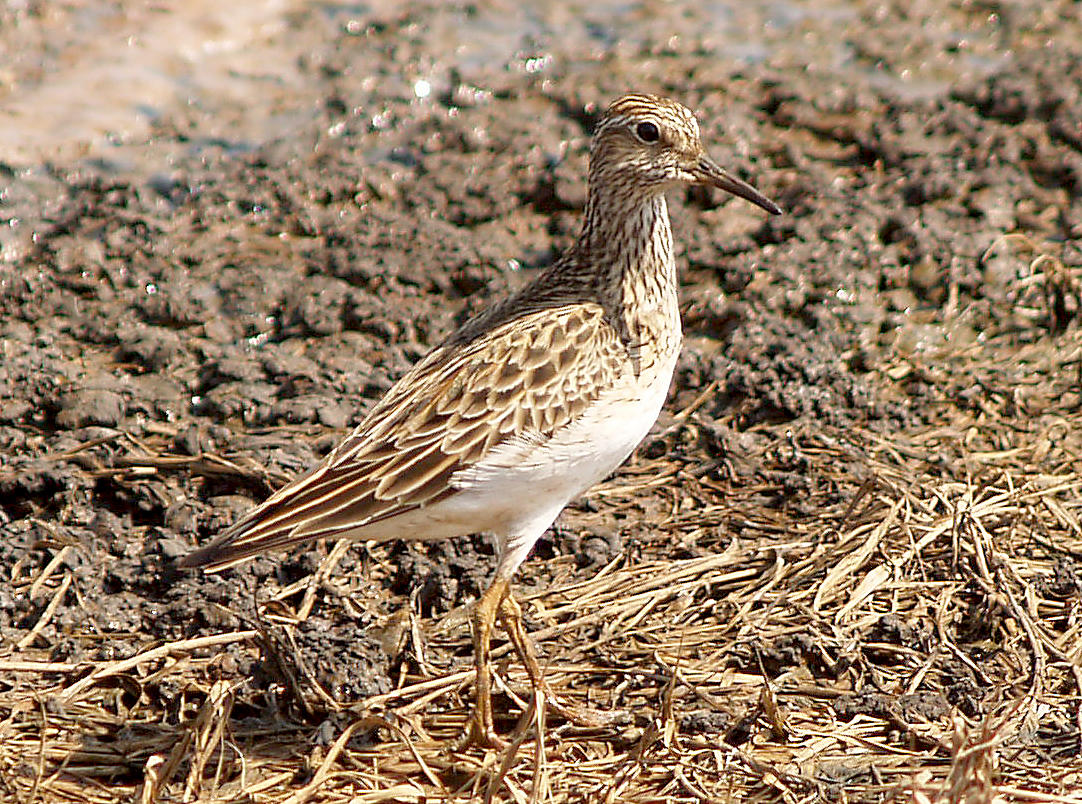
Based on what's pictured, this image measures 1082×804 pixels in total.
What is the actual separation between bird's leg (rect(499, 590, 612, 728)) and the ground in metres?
0.07

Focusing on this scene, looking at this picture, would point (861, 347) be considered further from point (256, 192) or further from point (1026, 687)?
point (256, 192)

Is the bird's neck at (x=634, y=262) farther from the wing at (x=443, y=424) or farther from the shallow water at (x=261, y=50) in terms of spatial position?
the shallow water at (x=261, y=50)

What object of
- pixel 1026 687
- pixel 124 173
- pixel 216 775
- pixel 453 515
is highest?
pixel 124 173

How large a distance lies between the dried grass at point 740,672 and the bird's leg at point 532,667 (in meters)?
0.06

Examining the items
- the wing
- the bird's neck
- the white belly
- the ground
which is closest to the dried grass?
the ground

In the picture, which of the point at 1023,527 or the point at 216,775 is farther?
the point at 1023,527

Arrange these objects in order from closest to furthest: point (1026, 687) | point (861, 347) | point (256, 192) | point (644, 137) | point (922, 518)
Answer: point (1026, 687), point (644, 137), point (922, 518), point (861, 347), point (256, 192)

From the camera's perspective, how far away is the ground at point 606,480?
17.4ft

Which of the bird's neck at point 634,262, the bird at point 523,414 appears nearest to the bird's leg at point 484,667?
the bird at point 523,414

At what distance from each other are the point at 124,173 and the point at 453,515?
190 inches

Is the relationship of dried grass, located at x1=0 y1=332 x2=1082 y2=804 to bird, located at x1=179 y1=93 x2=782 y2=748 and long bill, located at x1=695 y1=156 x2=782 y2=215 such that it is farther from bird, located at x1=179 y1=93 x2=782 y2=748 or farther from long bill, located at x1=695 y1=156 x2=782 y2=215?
long bill, located at x1=695 y1=156 x2=782 y2=215

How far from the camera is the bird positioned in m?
5.24

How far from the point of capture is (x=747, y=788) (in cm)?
506

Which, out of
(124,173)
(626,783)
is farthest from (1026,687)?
(124,173)
